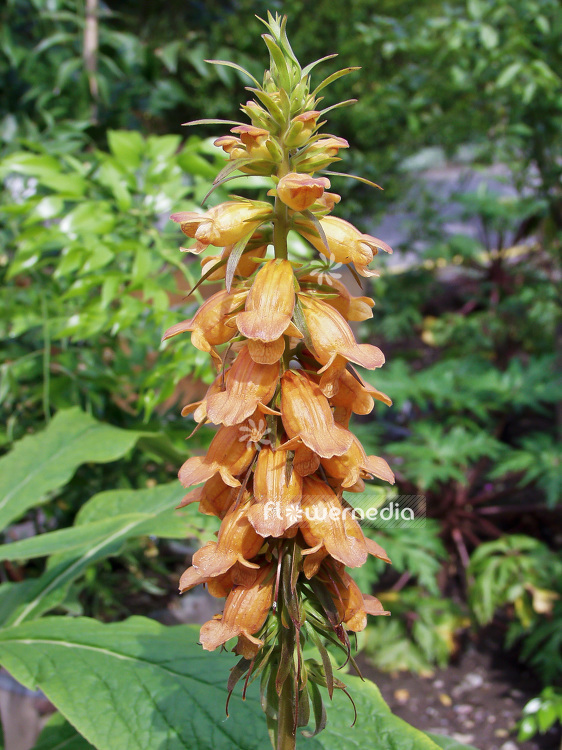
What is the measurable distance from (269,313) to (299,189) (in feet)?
0.38

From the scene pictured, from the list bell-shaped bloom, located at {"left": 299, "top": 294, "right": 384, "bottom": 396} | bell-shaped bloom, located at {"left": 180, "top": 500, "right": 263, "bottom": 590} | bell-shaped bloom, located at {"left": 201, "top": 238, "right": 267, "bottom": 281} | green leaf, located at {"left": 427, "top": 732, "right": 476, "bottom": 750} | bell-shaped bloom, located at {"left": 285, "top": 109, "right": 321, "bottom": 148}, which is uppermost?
bell-shaped bloom, located at {"left": 285, "top": 109, "right": 321, "bottom": 148}

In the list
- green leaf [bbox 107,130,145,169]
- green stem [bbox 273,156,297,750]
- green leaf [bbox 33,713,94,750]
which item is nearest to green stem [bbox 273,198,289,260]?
green stem [bbox 273,156,297,750]

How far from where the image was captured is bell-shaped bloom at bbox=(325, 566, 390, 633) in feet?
2.06

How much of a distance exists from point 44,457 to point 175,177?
2.61 ft

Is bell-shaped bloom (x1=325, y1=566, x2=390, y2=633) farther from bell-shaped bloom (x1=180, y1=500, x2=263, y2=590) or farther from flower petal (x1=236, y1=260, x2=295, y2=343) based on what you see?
flower petal (x1=236, y1=260, x2=295, y2=343)

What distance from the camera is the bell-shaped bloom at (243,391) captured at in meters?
0.59

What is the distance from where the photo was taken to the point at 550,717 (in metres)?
1.49

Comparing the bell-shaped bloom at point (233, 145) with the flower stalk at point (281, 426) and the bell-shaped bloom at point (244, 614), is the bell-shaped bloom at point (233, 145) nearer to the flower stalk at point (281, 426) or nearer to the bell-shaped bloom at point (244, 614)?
the flower stalk at point (281, 426)

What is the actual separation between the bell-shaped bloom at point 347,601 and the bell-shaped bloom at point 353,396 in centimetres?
17

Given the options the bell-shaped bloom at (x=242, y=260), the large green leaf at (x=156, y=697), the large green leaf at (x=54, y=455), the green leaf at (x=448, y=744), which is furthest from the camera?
the large green leaf at (x=54, y=455)

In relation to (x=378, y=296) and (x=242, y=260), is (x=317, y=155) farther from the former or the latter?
(x=378, y=296)

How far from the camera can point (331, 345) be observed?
23.3 inches

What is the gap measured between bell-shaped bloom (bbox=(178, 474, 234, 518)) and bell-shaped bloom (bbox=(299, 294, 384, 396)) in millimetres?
155

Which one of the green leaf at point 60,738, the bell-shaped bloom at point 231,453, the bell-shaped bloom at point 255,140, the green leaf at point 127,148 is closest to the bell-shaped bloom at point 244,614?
the bell-shaped bloom at point 231,453
